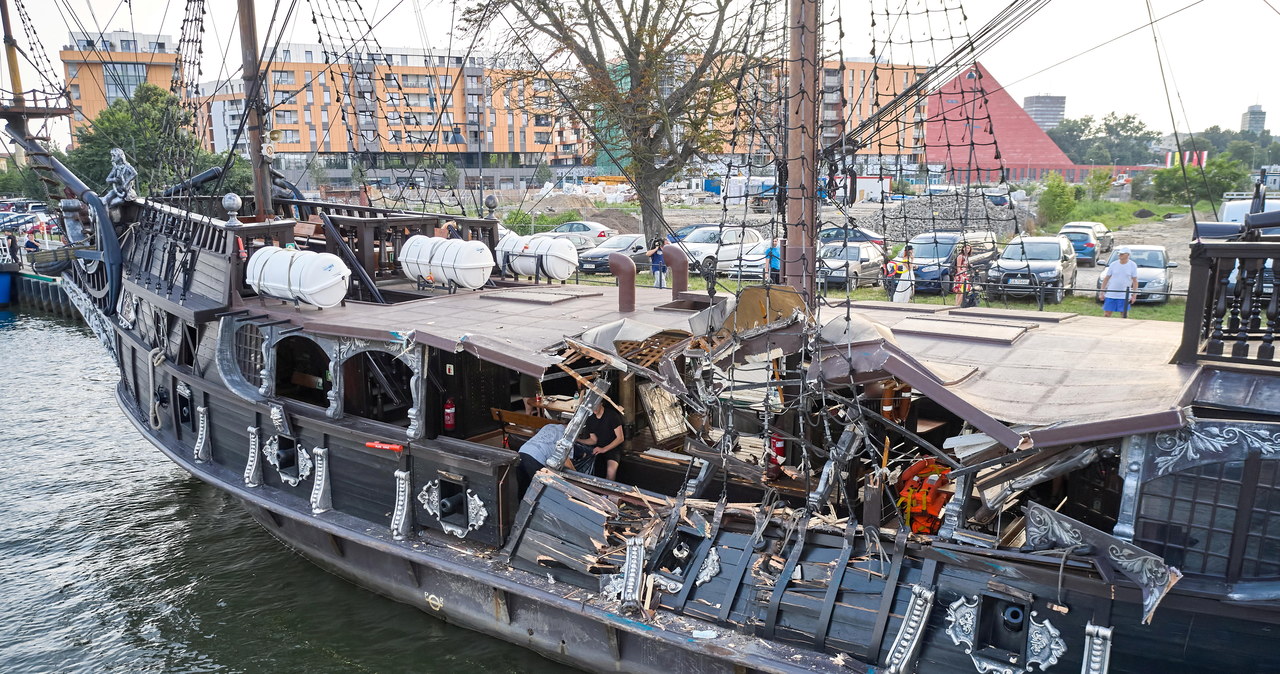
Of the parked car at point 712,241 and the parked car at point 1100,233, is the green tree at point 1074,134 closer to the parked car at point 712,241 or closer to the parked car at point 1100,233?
the parked car at point 1100,233

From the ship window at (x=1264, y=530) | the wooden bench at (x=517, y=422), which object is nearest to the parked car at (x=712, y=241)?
the wooden bench at (x=517, y=422)

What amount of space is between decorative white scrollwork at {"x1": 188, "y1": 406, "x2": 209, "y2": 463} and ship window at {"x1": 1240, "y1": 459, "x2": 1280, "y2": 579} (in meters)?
11.0

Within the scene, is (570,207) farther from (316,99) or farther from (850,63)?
(316,99)

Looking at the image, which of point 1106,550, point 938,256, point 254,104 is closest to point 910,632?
point 1106,550

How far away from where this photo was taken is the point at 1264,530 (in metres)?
4.99

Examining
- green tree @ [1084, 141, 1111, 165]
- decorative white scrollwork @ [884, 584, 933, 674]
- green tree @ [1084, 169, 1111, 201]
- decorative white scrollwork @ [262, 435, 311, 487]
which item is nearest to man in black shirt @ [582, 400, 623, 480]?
decorative white scrollwork @ [884, 584, 933, 674]

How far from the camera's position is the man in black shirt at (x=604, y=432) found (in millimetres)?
8227

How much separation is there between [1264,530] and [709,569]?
12.4ft

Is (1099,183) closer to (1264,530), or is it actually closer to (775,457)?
(775,457)

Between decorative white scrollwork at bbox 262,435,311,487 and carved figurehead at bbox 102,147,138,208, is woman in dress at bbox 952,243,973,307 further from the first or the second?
carved figurehead at bbox 102,147,138,208

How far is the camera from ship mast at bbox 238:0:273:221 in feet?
40.6

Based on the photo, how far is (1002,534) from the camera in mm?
6539

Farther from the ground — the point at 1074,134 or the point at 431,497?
the point at 1074,134

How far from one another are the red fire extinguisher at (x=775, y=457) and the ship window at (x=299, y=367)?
21.0 ft
